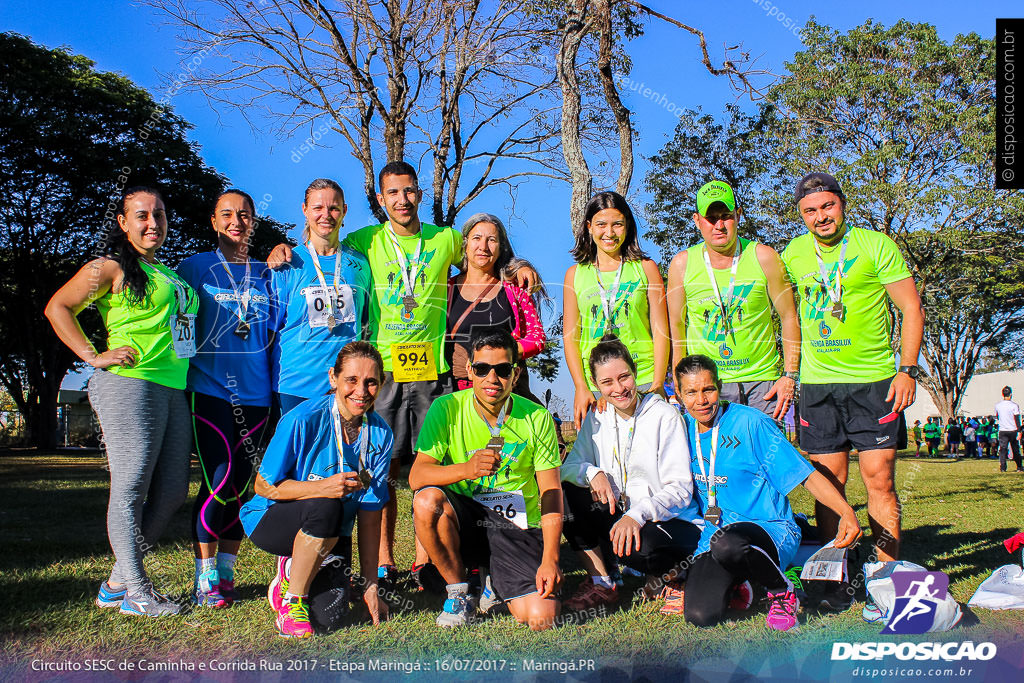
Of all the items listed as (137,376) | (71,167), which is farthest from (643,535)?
(71,167)

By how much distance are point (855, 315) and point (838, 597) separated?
1.62m

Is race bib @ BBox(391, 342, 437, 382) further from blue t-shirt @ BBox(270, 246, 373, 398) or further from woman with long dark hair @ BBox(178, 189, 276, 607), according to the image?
woman with long dark hair @ BBox(178, 189, 276, 607)

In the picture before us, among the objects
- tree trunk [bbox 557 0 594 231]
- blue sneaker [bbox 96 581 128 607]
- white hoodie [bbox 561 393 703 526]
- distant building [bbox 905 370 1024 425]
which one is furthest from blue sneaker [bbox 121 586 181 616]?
distant building [bbox 905 370 1024 425]

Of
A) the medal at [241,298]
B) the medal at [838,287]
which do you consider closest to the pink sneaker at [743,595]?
the medal at [838,287]

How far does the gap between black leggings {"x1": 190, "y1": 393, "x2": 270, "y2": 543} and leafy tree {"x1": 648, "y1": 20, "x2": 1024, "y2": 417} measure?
64.4ft

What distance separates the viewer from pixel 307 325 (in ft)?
14.0

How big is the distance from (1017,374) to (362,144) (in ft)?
145

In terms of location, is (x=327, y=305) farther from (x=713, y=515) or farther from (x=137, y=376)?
(x=713, y=515)

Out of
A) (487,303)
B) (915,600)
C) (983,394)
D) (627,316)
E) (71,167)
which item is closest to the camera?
(915,600)

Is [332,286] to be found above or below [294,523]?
above

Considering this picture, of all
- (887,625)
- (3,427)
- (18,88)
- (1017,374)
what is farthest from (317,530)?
(1017,374)

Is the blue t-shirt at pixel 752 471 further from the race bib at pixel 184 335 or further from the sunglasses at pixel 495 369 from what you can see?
the race bib at pixel 184 335

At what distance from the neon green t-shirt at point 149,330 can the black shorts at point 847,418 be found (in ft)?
12.1

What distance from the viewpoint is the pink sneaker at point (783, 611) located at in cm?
358
